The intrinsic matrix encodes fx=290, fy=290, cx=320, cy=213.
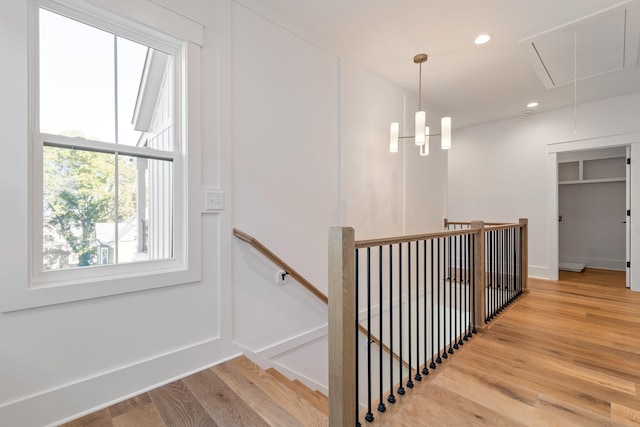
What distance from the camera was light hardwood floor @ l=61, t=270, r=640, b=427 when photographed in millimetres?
1483

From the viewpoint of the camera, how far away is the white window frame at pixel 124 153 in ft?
4.59

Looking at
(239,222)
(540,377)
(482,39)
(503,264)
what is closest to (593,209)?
(503,264)

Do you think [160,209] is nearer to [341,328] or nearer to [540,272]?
[341,328]

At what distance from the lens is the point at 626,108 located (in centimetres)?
398

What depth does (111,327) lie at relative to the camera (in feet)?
5.28

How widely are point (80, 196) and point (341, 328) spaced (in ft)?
5.21

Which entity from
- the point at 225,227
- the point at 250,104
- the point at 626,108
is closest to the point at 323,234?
the point at 225,227

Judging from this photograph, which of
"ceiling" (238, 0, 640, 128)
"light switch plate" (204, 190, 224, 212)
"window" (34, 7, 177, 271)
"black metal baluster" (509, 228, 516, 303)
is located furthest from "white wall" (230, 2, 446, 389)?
"black metal baluster" (509, 228, 516, 303)

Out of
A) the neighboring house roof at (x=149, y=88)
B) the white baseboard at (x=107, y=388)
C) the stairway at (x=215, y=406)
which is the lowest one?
the stairway at (x=215, y=406)

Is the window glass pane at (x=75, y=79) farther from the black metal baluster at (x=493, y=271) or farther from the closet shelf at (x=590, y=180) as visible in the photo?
the closet shelf at (x=590, y=180)

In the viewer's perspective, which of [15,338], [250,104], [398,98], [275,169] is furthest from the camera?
[398,98]

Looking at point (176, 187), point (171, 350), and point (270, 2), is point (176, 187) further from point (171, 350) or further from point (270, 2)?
point (270, 2)

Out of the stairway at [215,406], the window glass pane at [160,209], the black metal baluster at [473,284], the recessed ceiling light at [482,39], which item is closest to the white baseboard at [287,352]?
the stairway at [215,406]

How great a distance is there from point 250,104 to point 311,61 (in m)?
0.87
